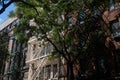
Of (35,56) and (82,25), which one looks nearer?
(82,25)

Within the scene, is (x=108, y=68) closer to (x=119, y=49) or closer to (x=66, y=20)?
(x=119, y=49)

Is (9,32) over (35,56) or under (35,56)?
over

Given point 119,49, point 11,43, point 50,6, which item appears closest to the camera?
point 50,6

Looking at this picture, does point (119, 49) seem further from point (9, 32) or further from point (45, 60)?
point (9, 32)

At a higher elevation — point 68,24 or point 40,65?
point 68,24

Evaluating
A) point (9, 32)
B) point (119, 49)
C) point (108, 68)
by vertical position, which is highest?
point (9, 32)

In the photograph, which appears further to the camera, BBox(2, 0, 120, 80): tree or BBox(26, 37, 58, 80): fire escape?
BBox(26, 37, 58, 80): fire escape

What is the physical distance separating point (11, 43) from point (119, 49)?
23648mm

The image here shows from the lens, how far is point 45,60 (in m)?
31.2

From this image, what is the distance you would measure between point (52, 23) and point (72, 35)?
2230 millimetres

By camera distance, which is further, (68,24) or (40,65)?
(40,65)

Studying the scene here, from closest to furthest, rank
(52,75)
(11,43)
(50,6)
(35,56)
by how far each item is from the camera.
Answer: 1. (50,6)
2. (52,75)
3. (35,56)
4. (11,43)

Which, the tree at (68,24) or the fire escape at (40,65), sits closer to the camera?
the tree at (68,24)

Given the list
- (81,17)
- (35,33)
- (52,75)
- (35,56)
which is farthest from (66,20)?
(35,56)
